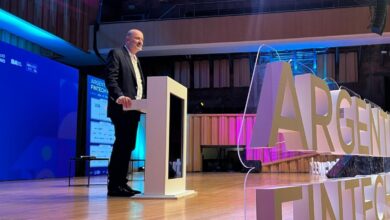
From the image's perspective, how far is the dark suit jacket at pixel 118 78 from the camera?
3438mm

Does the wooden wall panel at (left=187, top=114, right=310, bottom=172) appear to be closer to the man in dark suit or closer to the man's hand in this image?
the man in dark suit

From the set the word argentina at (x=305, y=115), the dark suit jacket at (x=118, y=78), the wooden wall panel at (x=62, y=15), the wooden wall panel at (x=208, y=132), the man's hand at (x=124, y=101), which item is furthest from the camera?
the wooden wall panel at (x=208, y=132)

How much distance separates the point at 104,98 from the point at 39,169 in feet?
8.80

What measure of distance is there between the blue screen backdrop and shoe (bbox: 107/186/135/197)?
424 centimetres

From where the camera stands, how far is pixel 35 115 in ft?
26.3

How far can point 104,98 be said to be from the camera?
1030cm

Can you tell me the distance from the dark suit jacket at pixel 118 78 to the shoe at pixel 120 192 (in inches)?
22.6

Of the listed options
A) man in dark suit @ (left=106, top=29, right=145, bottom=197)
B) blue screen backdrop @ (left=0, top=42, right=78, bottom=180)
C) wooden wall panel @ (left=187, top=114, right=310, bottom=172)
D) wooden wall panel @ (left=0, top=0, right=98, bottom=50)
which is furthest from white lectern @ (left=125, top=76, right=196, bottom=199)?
wooden wall panel @ (left=187, top=114, right=310, bottom=172)

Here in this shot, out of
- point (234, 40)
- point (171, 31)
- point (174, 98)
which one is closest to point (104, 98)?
point (171, 31)

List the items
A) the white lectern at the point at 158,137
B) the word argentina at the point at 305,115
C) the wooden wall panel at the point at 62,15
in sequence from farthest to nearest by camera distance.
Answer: the wooden wall panel at the point at 62,15 → the white lectern at the point at 158,137 → the word argentina at the point at 305,115

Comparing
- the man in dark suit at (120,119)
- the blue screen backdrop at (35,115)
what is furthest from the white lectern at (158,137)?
the blue screen backdrop at (35,115)

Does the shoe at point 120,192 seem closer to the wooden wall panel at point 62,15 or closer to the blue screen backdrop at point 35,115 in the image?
the blue screen backdrop at point 35,115

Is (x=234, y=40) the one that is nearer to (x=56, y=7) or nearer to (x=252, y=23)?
(x=252, y=23)

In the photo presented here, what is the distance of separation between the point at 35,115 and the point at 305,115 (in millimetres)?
7142
